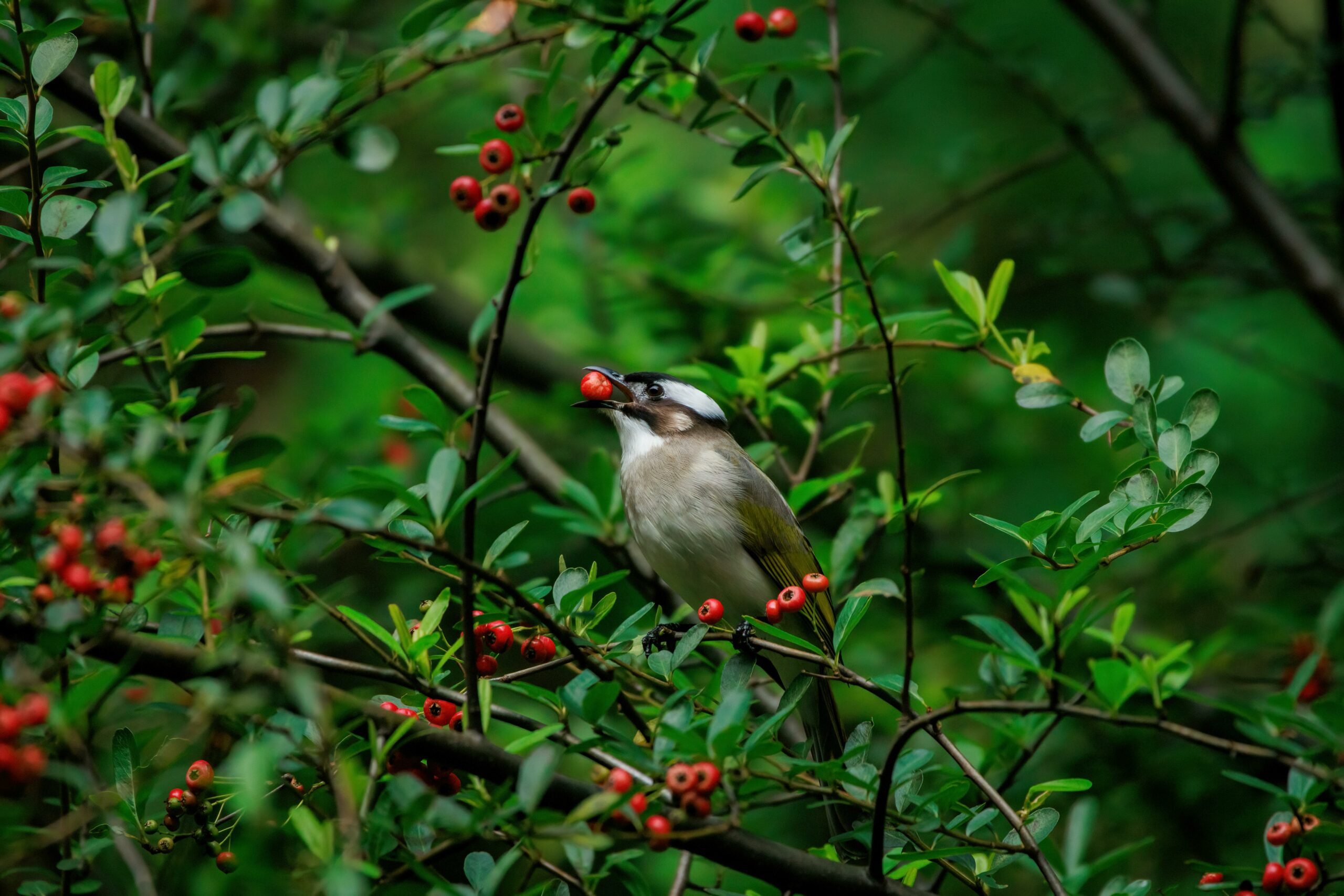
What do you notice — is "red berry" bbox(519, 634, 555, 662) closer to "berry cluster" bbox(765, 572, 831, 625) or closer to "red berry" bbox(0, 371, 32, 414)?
"berry cluster" bbox(765, 572, 831, 625)

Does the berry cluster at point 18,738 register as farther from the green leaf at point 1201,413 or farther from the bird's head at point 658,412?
the bird's head at point 658,412

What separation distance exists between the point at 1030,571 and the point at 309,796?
434cm

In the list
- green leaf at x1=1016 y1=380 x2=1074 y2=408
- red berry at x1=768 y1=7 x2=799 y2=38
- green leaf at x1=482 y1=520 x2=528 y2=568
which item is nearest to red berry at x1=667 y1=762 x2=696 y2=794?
green leaf at x1=482 y1=520 x2=528 y2=568

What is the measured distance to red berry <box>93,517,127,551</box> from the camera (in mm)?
1541

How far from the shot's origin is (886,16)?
9.11 metres

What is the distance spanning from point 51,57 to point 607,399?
261 centimetres

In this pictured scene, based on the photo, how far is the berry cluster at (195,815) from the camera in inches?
86.7

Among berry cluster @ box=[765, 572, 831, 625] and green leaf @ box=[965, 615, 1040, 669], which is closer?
green leaf @ box=[965, 615, 1040, 669]

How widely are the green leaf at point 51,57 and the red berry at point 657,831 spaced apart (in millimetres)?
1908

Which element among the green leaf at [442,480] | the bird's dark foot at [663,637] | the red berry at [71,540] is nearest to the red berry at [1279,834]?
the bird's dark foot at [663,637]

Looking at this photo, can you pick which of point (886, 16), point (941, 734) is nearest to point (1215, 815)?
point (941, 734)

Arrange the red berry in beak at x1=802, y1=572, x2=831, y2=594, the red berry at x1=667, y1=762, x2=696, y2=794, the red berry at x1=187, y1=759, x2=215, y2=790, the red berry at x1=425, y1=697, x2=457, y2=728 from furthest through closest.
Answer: the red berry in beak at x1=802, y1=572, x2=831, y2=594 < the red berry at x1=425, y1=697, x2=457, y2=728 < the red berry at x1=187, y1=759, x2=215, y2=790 < the red berry at x1=667, y1=762, x2=696, y2=794

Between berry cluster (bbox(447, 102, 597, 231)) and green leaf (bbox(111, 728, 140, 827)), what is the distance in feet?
4.52

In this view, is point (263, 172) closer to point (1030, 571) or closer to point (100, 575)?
point (100, 575)
